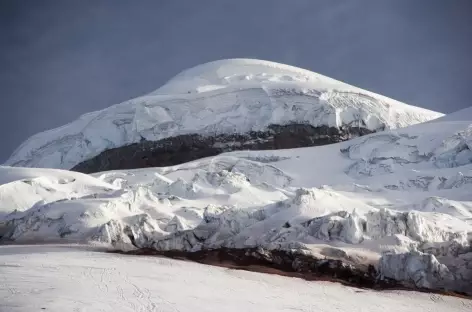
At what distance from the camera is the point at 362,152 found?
36781mm

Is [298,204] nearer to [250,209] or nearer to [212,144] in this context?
[250,209]

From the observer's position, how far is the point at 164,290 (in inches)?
601

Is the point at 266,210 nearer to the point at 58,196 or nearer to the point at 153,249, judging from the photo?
the point at 153,249

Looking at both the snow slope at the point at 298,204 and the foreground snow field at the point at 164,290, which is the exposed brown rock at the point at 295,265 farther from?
the foreground snow field at the point at 164,290

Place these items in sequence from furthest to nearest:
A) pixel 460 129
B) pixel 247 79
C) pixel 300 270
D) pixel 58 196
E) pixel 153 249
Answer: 1. pixel 247 79
2. pixel 460 129
3. pixel 58 196
4. pixel 153 249
5. pixel 300 270

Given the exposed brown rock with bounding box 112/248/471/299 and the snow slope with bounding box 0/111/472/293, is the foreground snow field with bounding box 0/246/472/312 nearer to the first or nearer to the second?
the exposed brown rock with bounding box 112/248/471/299

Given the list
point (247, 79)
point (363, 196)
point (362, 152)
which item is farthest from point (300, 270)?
point (247, 79)

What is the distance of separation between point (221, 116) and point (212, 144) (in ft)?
7.35

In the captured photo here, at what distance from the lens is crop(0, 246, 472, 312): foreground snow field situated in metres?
13.7

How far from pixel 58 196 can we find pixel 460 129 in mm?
22161

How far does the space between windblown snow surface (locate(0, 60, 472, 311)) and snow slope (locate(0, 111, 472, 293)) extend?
0.06 metres

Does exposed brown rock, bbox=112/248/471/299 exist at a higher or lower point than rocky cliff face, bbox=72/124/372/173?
lower

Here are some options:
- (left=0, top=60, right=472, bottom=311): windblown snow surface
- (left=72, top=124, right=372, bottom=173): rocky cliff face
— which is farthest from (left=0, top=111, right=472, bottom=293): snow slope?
(left=72, top=124, right=372, bottom=173): rocky cliff face

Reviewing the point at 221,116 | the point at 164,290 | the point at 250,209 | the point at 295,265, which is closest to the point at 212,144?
the point at 221,116
